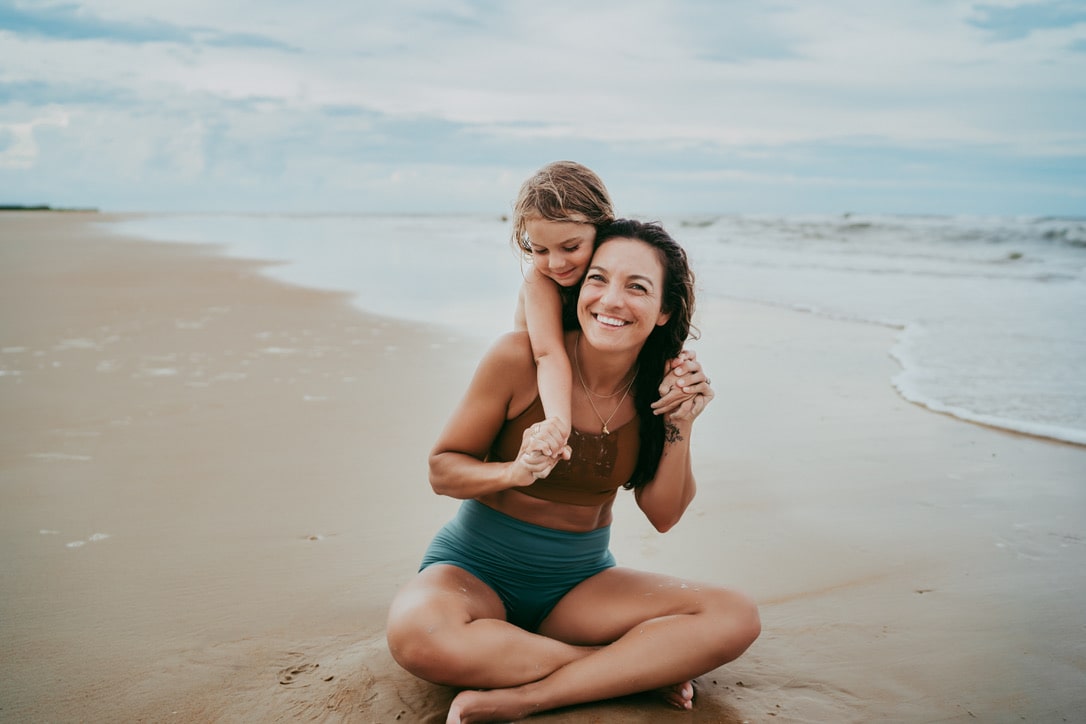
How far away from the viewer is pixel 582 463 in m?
2.88

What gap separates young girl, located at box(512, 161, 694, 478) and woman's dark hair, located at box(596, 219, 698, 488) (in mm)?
106

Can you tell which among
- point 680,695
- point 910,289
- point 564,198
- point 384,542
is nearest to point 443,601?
point 680,695

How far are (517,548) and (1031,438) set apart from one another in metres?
4.56

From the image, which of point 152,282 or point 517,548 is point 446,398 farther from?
point 152,282

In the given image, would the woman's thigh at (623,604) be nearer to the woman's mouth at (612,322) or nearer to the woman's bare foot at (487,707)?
the woman's bare foot at (487,707)

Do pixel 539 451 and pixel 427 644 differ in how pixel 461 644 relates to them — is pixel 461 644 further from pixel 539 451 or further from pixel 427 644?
pixel 539 451

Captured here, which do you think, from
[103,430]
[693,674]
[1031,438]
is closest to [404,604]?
[693,674]

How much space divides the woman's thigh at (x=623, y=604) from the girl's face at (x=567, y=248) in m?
1.24

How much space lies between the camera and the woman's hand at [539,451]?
253 cm

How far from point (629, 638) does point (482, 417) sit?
89 centimetres

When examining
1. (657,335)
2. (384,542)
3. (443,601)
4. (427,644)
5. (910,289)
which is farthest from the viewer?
(910,289)

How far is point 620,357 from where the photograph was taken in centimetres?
302

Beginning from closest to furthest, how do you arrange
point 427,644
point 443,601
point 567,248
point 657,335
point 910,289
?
point 427,644 < point 443,601 < point 657,335 < point 567,248 < point 910,289

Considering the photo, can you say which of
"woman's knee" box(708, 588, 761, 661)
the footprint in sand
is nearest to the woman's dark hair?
"woman's knee" box(708, 588, 761, 661)
